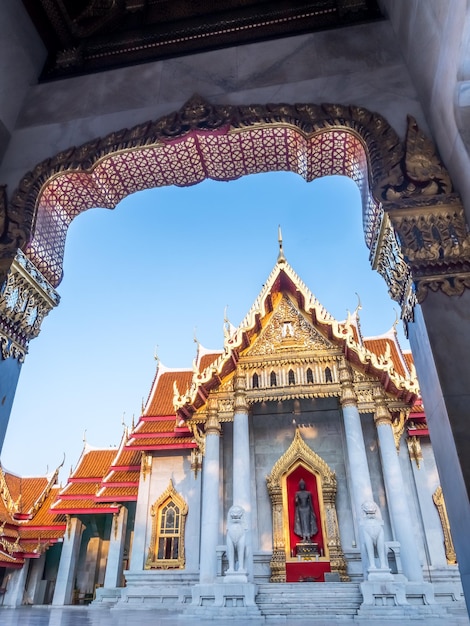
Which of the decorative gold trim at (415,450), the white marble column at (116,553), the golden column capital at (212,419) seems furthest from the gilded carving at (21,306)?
the white marble column at (116,553)

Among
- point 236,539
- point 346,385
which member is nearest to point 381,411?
point 346,385

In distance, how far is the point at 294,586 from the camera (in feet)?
26.0

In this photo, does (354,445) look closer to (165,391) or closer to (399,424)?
(399,424)

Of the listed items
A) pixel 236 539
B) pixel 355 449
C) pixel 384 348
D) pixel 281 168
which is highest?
pixel 384 348

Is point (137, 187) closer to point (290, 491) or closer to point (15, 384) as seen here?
point (15, 384)

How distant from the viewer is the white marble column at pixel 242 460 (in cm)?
812

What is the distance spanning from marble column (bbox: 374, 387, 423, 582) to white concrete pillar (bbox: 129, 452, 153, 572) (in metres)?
5.42

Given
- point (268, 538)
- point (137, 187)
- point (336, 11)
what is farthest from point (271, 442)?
point (336, 11)

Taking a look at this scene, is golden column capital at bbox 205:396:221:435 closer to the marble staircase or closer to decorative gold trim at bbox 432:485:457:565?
the marble staircase

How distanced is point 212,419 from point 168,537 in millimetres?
2921

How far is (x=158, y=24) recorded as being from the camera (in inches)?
149

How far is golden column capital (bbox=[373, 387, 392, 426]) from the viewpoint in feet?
30.5

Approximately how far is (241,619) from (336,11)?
26.3 ft

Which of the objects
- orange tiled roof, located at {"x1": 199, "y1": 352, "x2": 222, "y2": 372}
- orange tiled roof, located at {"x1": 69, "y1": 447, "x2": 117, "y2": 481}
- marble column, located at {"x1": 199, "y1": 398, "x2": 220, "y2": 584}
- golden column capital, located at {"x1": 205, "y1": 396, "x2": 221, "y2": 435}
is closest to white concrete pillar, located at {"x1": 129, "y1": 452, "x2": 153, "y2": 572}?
marble column, located at {"x1": 199, "y1": 398, "x2": 220, "y2": 584}
